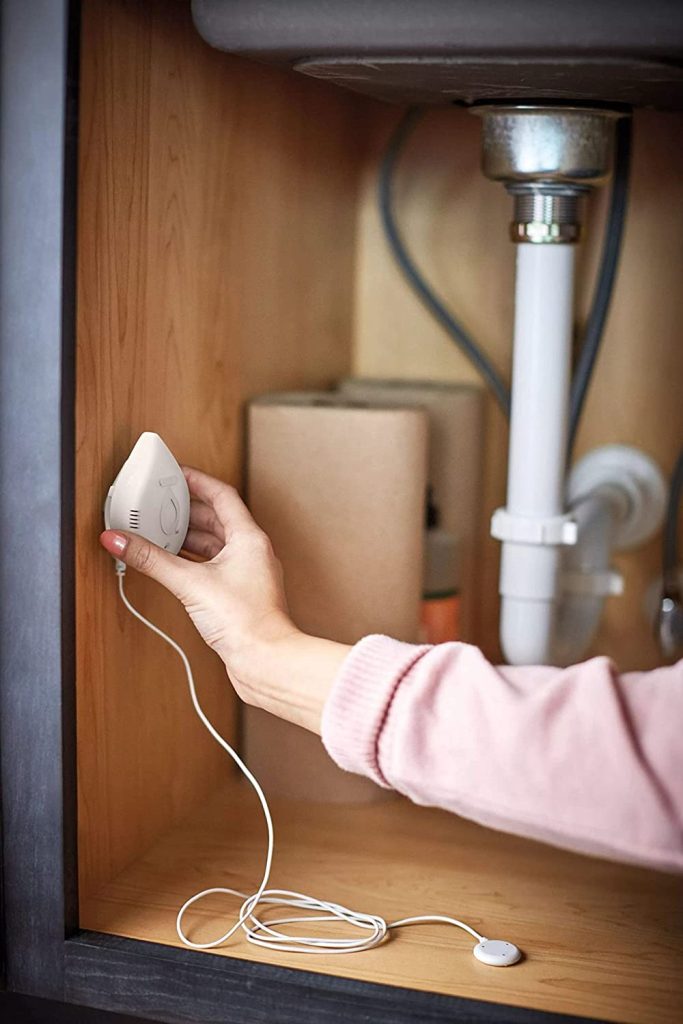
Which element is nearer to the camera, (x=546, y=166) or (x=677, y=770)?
(x=677, y=770)

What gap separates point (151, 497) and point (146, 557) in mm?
46

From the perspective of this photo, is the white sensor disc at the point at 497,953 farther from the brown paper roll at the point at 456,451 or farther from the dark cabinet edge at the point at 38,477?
the brown paper roll at the point at 456,451

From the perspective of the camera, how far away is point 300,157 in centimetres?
109

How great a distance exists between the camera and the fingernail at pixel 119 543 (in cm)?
75

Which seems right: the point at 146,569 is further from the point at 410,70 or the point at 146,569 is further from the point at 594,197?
the point at 594,197

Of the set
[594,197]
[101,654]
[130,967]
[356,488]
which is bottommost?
[130,967]

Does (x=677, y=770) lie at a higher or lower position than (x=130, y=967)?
higher

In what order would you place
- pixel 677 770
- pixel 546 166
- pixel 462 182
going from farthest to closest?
pixel 462 182 → pixel 546 166 → pixel 677 770

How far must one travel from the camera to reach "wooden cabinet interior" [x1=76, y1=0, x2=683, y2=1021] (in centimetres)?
77

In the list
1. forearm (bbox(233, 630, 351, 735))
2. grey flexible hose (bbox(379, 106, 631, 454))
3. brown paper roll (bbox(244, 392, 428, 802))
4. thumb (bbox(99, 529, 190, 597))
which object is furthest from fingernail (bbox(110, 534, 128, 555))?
grey flexible hose (bbox(379, 106, 631, 454))

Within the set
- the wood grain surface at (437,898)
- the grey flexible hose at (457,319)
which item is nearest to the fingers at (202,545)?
the wood grain surface at (437,898)

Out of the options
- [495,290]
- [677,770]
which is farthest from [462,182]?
[677,770]

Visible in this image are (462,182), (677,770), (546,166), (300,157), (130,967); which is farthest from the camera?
(462,182)

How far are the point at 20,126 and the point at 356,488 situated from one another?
40cm
